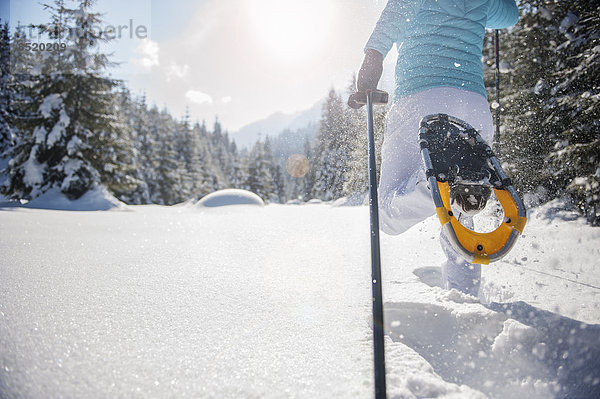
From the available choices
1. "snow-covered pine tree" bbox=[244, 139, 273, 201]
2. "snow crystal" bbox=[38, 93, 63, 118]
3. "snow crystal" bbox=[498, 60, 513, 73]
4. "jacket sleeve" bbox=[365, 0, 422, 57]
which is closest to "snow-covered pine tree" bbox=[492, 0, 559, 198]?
"snow crystal" bbox=[498, 60, 513, 73]

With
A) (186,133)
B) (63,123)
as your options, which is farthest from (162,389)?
(186,133)

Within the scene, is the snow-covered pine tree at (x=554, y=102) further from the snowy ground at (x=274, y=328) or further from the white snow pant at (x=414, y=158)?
the white snow pant at (x=414, y=158)

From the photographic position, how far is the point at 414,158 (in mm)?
1857

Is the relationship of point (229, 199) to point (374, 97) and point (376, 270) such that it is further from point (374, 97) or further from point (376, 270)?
point (376, 270)

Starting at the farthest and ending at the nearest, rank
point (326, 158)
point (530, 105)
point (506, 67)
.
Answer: point (326, 158), point (506, 67), point (530, 105)

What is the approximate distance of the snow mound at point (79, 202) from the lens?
27.3 ft

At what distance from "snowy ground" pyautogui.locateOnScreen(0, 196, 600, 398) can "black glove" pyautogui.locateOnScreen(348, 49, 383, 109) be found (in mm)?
1209

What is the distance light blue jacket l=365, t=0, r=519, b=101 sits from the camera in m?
1.80

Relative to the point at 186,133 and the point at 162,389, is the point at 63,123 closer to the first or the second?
the point at 162,389

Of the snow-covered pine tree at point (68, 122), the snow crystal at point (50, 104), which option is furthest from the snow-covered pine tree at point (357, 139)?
the snow crystal at point (50, 104)

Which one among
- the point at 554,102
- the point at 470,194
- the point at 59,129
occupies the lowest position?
the point at 470,194

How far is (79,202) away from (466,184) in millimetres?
10684

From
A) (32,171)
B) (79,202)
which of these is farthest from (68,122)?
(79,202)

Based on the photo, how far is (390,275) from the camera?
208cm
